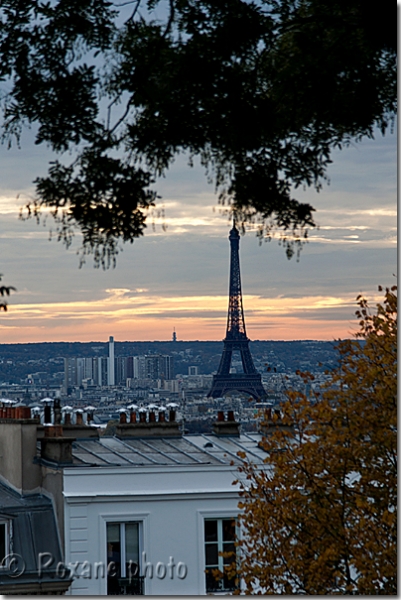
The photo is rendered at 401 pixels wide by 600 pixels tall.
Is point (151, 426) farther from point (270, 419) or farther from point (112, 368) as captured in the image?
point (112, 368)

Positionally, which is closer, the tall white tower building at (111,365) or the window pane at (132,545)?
the tall white tower building at (111,365)

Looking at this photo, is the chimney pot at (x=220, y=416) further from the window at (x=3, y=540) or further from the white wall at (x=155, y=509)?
the window at (x=3, y=540)

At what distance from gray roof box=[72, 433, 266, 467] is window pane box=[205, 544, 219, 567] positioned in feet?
2.03

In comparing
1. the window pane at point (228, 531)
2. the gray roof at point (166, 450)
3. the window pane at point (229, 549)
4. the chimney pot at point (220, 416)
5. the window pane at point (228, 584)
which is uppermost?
the chimney pot at point (220, 416)

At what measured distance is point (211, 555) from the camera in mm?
6855

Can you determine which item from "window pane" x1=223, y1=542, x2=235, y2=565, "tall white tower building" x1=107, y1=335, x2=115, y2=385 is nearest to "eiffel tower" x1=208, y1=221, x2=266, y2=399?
"tall white tower building" x1=107, y1=335, x2=115, y2=385

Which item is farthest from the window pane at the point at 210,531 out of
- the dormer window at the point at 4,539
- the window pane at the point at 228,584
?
the dormer window at the point at 4,539

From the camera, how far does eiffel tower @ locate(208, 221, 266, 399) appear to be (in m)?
5.30

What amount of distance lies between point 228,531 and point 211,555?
435mm

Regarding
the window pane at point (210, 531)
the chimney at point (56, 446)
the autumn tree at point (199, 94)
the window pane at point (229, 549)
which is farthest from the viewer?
the chimney at point (56, 446)

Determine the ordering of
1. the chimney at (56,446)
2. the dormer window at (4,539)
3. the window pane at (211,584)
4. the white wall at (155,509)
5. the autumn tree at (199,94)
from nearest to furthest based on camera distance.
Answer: the autumn tree at (199,94) < the white wall at (155,509) < the window pane at (211,584) < the dormer window at (4,539) < the chimney at (56,446)

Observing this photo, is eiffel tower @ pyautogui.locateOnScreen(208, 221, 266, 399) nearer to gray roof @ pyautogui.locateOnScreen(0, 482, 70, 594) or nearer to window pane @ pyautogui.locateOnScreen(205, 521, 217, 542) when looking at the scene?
window pane @ pyautogui.locateOnScreen(205, 521, 217, 542)

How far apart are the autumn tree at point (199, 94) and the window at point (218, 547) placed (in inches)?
99.8

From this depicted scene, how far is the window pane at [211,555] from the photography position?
6.82 metres
